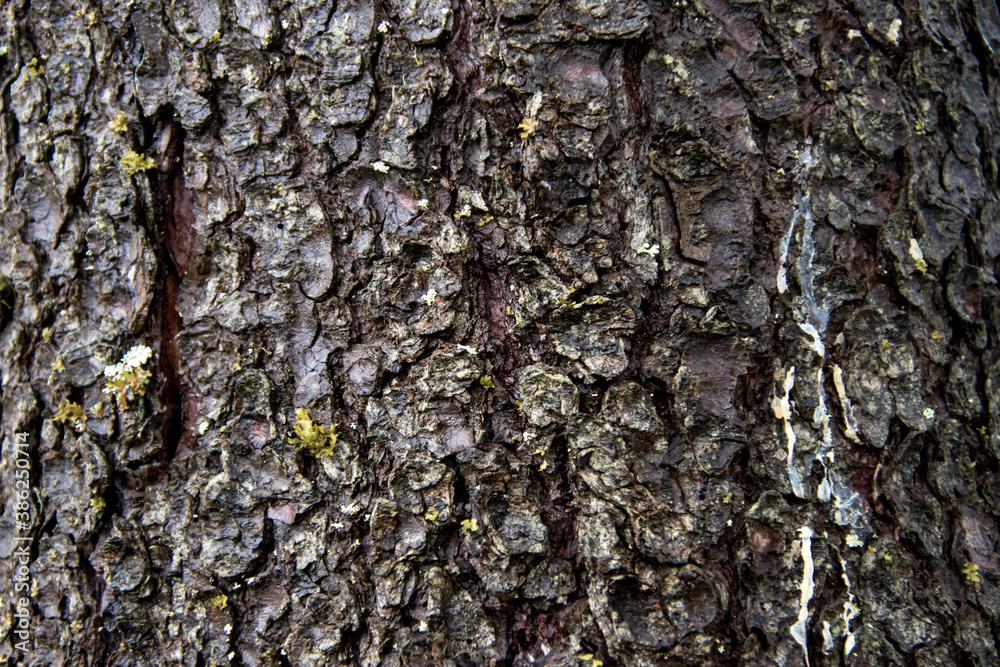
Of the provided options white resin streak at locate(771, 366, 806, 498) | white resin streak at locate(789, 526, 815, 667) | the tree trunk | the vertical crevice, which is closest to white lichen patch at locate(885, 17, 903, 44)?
the tree trunk

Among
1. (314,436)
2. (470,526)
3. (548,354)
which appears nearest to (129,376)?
(314,436)

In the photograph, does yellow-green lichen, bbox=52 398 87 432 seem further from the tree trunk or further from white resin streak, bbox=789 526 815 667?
white resin streak, bbox=789 526 815 667

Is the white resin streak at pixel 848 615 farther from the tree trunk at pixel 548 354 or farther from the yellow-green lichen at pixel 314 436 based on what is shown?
the yellow-green lichen at pixel 314 436

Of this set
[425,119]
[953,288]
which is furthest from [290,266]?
[953,288]

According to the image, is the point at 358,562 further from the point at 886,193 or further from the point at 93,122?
the point at 886,193

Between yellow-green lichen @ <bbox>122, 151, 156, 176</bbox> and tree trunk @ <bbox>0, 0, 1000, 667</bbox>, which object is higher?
yellow-green lichen @ <bbox>122, 151, 156, 176</bbox>

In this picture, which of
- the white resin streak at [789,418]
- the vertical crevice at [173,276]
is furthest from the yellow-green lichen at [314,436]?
the white resin streak at [789,418]

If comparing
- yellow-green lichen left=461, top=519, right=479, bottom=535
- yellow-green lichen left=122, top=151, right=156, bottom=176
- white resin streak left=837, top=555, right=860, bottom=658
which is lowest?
white resin streak left=837, top=555, right=860, bottom=658

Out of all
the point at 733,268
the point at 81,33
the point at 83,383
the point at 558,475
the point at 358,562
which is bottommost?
the point at 358,562
